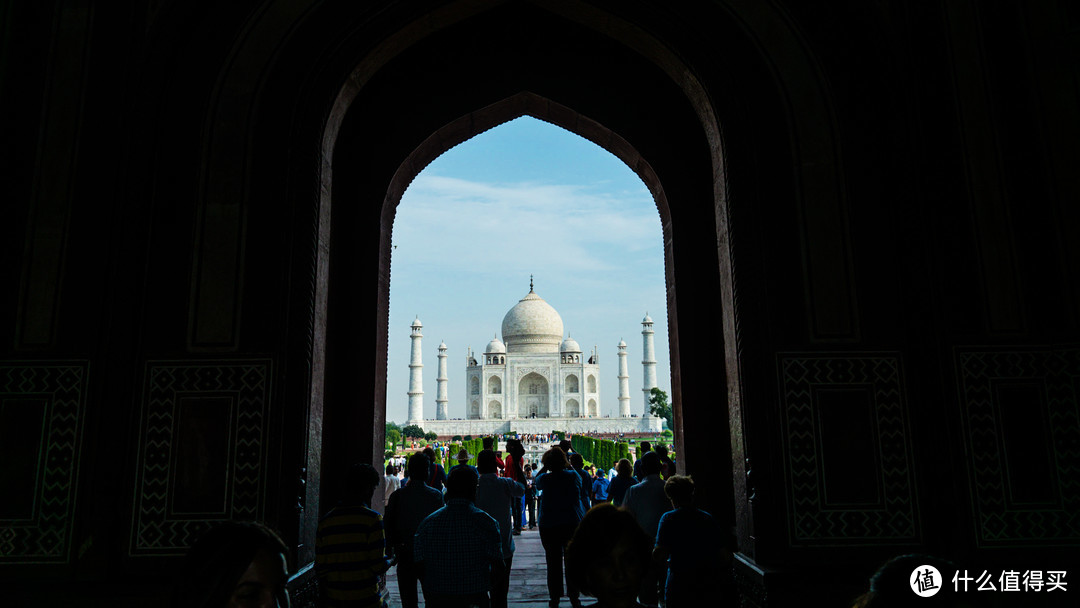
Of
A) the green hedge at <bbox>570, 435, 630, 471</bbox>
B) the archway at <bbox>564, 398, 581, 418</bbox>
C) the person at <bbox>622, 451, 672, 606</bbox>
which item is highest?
the archway at <bbox>564, 398, 581, 418</bbox>

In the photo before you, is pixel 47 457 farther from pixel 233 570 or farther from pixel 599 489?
pixel 599 489

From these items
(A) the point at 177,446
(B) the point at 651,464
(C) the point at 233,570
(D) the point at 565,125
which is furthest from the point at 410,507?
(D) the point at 565,125

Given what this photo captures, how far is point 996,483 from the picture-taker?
3.10 metres

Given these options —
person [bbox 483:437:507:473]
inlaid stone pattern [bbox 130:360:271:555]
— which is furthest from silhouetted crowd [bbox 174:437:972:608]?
inlaid stone pattern [bbox 130:360:271:555]

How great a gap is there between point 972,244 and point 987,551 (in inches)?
52.7

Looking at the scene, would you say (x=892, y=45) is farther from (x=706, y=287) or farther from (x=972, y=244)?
(x=706, y=287)

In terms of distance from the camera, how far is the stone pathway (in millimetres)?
3885

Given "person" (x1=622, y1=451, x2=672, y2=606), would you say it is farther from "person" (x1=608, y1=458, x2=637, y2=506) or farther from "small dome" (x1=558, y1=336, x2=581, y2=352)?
"small dome" (x1=558, y1=336, x2=581, y2=352)

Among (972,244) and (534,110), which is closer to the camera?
(972,244)

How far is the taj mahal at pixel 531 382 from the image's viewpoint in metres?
41.1

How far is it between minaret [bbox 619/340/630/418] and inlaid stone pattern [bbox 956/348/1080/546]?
138 feet

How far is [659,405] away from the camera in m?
41.5

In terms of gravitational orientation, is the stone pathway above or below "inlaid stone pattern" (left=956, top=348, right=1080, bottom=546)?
below

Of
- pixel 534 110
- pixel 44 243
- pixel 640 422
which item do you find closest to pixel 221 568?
pixel 44 243
